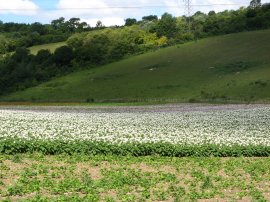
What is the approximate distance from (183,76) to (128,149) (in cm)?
7213

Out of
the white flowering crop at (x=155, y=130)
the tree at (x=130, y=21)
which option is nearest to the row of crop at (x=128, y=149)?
the white flowering crop at (x=155, y=130)

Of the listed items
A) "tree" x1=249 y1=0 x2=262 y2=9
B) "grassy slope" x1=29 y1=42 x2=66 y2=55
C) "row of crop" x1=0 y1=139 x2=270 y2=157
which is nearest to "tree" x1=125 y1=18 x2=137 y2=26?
"tree" x1=249 y1=0 x2=262 y2=9

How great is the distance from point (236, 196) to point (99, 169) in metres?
6.22

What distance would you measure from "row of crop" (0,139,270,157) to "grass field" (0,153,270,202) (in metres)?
0.91

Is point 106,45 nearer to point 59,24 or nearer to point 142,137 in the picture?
point 59,24

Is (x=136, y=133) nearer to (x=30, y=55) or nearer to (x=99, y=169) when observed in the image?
(x=99, y=169)

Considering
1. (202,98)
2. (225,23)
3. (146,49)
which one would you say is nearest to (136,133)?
(202,98)

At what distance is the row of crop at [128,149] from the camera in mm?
24156

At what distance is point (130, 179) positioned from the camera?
1950 centimetres

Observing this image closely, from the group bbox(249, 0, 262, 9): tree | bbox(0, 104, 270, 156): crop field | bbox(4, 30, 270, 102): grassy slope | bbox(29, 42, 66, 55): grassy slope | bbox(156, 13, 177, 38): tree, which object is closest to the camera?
bbox(0, 104, 270, 156): crop field

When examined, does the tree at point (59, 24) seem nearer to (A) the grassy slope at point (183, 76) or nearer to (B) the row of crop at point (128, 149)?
(A) the grassy slope at point (183, 76)

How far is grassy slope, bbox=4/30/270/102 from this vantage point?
79.9 m

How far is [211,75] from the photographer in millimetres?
93812

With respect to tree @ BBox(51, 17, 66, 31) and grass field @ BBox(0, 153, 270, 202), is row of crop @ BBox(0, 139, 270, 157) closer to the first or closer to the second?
grass field @ BBox(0, 153, 270, 202)
